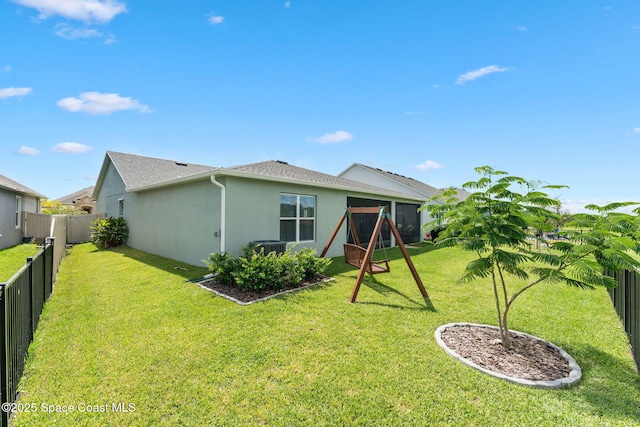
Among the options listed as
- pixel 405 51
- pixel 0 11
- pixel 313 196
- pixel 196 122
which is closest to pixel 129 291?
pixel 313 196

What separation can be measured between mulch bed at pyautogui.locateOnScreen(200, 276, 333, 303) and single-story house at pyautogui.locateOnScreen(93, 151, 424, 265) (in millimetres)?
1218

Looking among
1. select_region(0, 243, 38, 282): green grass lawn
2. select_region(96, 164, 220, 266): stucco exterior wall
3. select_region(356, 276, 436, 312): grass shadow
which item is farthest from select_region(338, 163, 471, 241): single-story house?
select_region(0, 243, 38, 282): green grass lawn

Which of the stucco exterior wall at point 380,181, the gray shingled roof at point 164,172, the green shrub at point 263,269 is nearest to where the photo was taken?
the green shrub at point 263,269

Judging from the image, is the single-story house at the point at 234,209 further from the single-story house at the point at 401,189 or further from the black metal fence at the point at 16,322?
the black metal fence at the point at 16,322

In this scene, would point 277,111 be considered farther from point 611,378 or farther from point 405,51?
point 611,378

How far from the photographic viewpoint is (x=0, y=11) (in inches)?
270

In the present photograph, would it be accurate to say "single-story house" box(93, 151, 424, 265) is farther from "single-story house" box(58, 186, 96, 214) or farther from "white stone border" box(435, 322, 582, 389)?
"single-story house" box(58, 186, 96, 214)

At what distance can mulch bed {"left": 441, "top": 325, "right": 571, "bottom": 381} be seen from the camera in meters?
3.14

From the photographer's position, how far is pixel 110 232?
1337cm

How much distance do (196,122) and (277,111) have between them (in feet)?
12.7

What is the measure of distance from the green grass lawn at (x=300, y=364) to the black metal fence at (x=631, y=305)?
0.22 meters

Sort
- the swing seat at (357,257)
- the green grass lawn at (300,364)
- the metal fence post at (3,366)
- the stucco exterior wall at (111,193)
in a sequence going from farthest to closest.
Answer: the stucco exterior wall at (111,193) < the swing seat at (357,257) < the green grass lawn at (300,364) < the metal fence post at (3,366)

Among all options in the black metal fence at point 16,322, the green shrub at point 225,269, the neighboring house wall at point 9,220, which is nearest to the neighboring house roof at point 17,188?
the neighboring house wall at point 9,220

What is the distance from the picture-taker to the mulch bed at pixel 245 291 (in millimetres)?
5715
